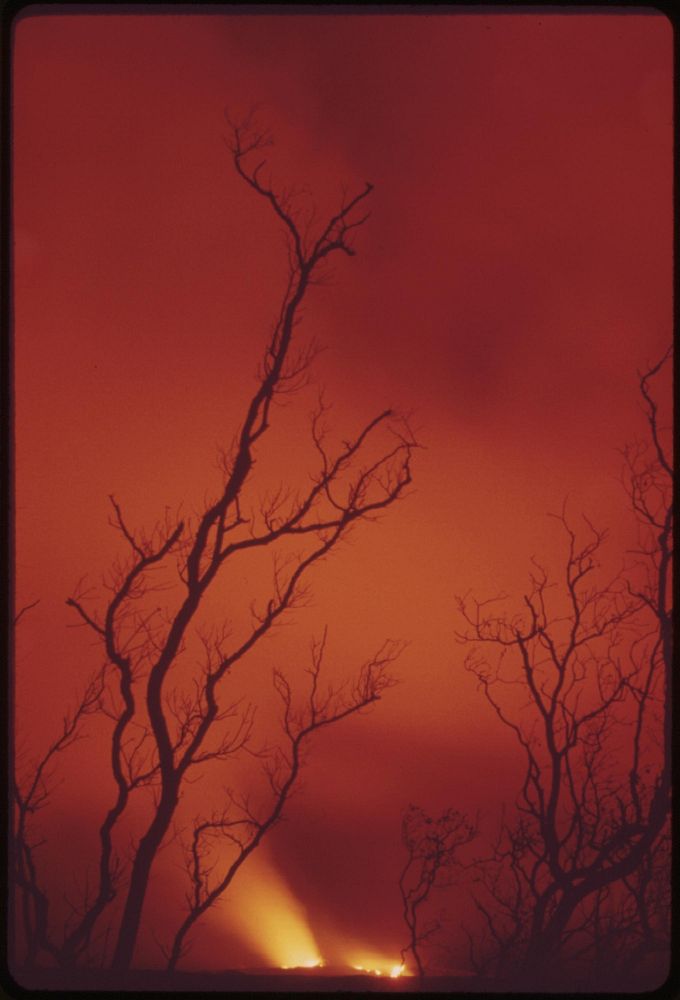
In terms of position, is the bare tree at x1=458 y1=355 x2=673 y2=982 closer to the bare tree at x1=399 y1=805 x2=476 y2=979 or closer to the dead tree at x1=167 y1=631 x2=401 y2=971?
the bare tree at x1=399 y1=805 x2=476 y2=979

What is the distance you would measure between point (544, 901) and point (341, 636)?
0.70 m

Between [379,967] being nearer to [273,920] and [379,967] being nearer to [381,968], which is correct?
[381,968]

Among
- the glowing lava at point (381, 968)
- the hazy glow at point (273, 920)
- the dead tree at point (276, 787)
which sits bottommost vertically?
the glowing lava at point (381, 968)

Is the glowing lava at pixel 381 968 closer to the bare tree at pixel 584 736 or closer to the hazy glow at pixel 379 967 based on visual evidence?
the hazy glow at pixel 379 967

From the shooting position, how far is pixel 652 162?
7.06 feet

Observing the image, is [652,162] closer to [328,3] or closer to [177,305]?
[328,3]

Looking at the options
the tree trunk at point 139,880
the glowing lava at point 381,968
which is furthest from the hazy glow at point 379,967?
the tree trunk at point 139,880

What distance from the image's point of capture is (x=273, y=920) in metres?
2.12

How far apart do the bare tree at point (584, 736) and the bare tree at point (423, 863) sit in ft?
0.28

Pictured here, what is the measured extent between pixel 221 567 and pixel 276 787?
0.46m

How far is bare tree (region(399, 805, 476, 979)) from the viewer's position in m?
2.10

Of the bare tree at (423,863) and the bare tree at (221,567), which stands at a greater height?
the bare tree at (221,567)

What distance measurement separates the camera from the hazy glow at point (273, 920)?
2.09 meters

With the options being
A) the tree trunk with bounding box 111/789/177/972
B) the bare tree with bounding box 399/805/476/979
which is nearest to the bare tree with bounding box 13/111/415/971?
the tree trunk with bounding box 111/789/177/972
